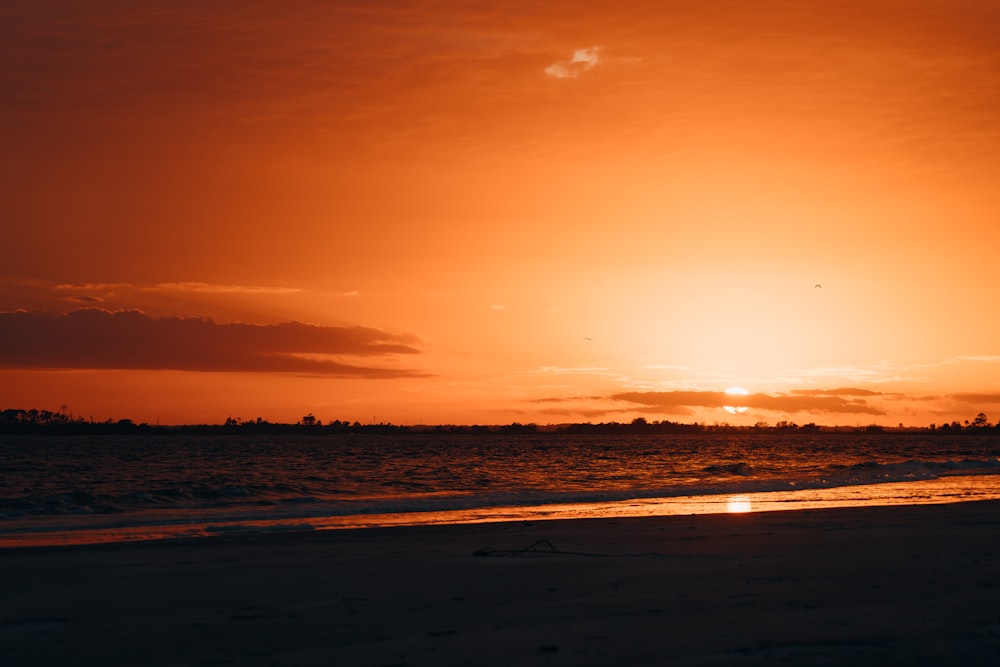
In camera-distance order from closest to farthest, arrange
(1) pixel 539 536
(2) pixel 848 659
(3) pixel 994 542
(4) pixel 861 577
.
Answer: (2) pixel 848 659 < (4) pixel 861 577 < (3) pixel 994 542 < (1) pixel 539 536

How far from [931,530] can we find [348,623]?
1426 cm

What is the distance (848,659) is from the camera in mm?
7941

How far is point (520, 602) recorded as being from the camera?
11258 millimetres

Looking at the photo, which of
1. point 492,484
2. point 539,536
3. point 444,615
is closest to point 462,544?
point 539,536

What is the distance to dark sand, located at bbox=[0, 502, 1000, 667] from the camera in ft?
28.2

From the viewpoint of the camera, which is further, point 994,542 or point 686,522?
point 686,522

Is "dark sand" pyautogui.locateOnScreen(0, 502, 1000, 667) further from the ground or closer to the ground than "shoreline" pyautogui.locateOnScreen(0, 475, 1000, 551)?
further from the ground

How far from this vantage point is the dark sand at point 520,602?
8602 millimetres

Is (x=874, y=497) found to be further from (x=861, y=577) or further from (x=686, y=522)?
(x=861, y=577)

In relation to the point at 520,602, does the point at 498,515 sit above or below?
below

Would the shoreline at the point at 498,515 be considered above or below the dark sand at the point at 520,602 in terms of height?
below

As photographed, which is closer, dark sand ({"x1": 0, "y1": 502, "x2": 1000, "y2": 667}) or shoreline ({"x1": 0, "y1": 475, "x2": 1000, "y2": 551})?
dark sand ({"x1": 0, "y1": 502, "x2": 1000, "y2": 667})

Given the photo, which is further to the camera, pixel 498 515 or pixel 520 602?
pixel 498 515

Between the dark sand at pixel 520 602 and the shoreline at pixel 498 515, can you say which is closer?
the dark sand at pixel 520 602
